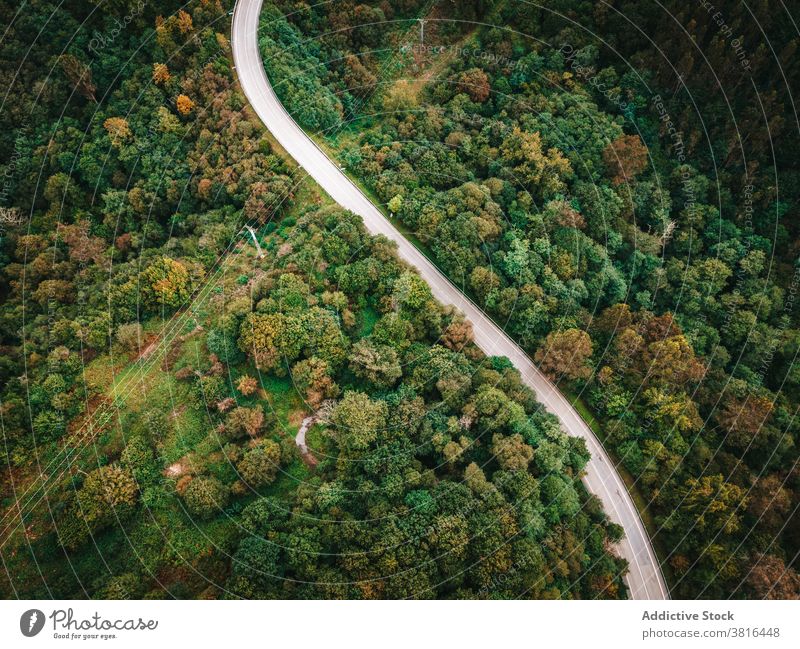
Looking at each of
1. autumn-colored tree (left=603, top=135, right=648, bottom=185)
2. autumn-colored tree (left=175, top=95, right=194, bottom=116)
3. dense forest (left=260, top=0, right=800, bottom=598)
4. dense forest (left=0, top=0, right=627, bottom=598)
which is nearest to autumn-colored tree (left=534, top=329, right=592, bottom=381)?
dense forest (left=260, top=0, right=800, bottom=598)

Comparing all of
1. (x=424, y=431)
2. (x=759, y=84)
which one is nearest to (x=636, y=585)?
(x=424, y=431)

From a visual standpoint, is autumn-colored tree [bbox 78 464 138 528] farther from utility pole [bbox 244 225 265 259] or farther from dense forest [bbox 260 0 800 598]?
dense forest [bbox 260 0 800 598]

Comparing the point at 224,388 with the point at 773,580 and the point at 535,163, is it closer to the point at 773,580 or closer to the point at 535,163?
the point at 535,163

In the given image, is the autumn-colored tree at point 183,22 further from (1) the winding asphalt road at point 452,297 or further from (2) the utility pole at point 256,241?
(2) the utility pole at point 256,241

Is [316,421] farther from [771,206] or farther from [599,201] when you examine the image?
[771,206]

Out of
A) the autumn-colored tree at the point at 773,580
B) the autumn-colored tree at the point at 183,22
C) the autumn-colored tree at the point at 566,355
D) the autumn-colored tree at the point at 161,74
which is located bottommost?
the autumn-colored tree at the point at 773,580

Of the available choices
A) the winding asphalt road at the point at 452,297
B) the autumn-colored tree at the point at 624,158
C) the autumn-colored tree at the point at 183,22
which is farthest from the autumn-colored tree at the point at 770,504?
the autumn-colored tree at the point at 183,22
